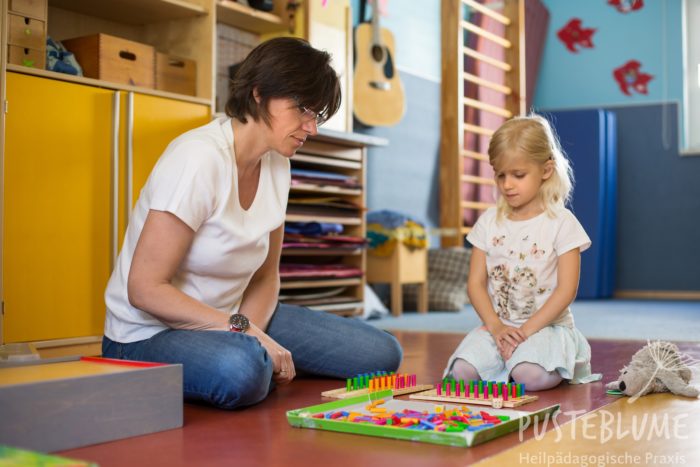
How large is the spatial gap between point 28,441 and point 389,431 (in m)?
0.52

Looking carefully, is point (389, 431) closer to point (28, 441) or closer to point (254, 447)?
point (254, 447)

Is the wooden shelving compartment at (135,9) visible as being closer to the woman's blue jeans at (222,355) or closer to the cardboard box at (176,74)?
the cardboard box at (176,74)

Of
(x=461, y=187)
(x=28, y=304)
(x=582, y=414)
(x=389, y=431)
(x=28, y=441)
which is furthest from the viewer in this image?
(x=461, y=187)

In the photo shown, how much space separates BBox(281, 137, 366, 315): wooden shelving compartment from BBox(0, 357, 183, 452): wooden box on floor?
1.81 meters

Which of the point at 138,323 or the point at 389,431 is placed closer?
the point at 389,431

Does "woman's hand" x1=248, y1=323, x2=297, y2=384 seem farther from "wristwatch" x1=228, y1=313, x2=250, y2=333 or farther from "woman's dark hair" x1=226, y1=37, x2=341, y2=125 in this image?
"woman's dark hair" x1=226, y1=37, x2=341, y2=125

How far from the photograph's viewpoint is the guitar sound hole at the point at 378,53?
164 inches

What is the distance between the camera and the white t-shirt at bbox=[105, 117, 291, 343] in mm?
1534

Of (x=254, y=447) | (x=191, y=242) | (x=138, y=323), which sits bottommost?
(x=254, y=447)

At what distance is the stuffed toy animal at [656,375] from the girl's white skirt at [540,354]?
134 millimetres

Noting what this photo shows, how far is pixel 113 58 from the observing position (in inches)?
101

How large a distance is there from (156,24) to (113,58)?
0.51 metres

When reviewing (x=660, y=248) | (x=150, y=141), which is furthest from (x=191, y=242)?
(x=660, y=248)

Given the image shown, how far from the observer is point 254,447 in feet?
4.13
